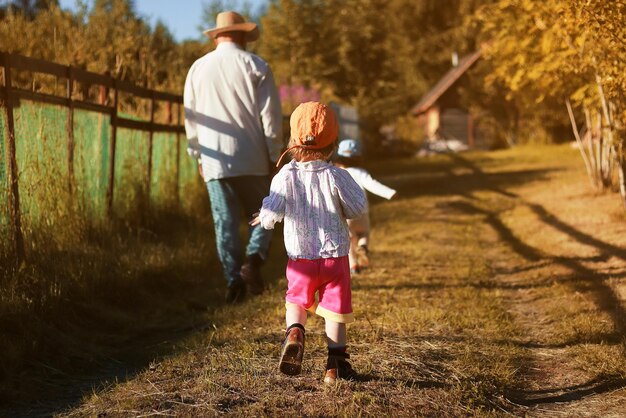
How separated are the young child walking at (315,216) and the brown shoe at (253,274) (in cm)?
243

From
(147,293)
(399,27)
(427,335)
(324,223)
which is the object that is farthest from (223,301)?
(399,27)

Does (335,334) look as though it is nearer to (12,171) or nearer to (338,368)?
(338,368)

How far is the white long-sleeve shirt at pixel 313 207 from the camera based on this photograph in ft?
14.6

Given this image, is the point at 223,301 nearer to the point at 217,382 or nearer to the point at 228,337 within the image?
the point at 228,337

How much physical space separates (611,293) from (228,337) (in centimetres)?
318

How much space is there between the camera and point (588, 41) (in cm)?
996

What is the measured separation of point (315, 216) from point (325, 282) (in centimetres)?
34

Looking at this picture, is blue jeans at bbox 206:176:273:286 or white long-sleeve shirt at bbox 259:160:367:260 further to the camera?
blue jeans at bbox 206:176:273:286

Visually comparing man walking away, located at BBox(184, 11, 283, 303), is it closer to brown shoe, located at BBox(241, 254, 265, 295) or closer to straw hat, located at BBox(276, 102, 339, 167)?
brown shoe, located at BBox(241, 254, 265, 295)

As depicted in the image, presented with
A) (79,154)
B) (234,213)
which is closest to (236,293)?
(234,213)

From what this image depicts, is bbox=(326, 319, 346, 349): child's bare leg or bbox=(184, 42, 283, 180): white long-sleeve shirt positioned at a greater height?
bbox=(184, 42, 283, 180): white long-sleeve shirt

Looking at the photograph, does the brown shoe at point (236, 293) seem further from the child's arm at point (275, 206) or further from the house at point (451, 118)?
the house at point (451, 118)

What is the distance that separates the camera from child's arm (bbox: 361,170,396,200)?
19.7 ft

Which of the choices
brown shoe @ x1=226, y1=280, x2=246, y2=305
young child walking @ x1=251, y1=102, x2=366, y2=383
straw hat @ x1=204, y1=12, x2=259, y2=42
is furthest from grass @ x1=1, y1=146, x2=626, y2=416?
straw hat @ x1=204, y1=12, x2=259, y2=42
